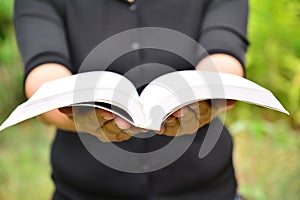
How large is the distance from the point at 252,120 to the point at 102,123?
2088mm

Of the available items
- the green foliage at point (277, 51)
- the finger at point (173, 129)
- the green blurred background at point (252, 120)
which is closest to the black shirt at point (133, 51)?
the finger at point (173, 129)

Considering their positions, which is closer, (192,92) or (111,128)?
(192,92)

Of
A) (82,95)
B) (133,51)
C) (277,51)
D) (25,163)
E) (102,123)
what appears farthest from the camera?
(277,51)

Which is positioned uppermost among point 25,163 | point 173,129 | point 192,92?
point 192,92

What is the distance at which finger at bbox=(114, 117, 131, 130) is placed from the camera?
0.95m

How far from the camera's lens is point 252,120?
3014 mm

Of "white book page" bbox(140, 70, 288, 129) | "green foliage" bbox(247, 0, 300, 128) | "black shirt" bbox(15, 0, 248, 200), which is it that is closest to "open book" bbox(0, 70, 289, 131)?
"white book page" bbox(140, 70, 288, 129)

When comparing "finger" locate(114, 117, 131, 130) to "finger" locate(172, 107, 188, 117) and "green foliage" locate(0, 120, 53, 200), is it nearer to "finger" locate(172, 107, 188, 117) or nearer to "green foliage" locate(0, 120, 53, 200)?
"finger" locate(172, 107, 188, 117)

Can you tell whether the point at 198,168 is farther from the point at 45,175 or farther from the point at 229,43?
the point at 45,175

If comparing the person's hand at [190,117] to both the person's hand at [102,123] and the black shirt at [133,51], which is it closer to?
the person's hand at [102,123]

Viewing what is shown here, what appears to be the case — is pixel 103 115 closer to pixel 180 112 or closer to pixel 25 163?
pixel 180 112

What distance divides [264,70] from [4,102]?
4.60 feet

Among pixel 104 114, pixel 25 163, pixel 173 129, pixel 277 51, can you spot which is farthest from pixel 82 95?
pixel 277 51

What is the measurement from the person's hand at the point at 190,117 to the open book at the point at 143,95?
0.05m
